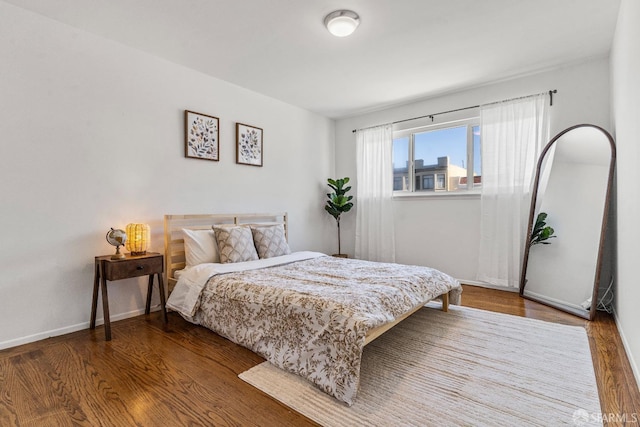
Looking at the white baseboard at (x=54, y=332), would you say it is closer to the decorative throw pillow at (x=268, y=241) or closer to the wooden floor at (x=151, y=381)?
the wooden floor at (x=151, y=381)

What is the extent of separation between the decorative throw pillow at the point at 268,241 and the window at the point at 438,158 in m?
2.09

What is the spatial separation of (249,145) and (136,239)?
179 centimetres

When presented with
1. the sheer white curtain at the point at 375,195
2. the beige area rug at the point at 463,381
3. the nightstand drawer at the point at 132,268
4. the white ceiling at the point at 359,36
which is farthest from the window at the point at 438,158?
the nightstand drawer at the point at 132,268

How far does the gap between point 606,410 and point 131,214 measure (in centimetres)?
362

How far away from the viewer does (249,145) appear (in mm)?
4012

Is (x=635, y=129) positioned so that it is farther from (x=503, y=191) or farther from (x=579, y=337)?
(x=503, y=191)

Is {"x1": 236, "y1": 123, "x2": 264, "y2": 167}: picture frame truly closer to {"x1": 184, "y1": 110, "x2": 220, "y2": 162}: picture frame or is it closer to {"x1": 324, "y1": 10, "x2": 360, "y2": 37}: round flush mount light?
{"x1": 184, "y1": 110, "x2": 220, "y2": 162}: picture frame

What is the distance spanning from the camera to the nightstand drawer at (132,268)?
2.51m

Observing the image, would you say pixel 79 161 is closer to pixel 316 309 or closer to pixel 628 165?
pixel 316 309

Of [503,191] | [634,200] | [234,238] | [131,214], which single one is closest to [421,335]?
[634,200]

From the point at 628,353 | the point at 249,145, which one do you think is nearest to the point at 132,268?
the point at 249,145

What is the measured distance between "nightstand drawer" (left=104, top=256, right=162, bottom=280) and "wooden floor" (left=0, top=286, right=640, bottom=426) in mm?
484

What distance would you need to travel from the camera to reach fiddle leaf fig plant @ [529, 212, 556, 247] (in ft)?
11.1

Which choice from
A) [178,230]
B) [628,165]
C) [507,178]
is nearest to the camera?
[628,165]
